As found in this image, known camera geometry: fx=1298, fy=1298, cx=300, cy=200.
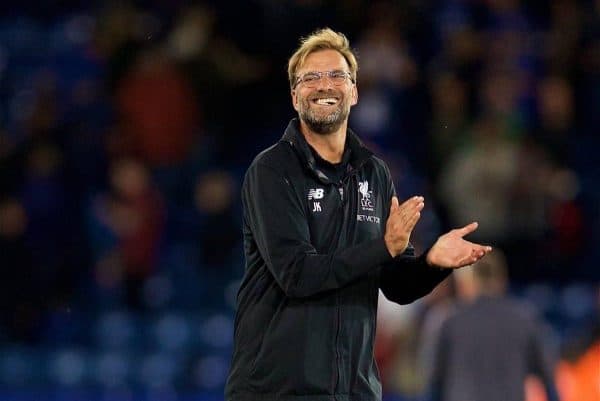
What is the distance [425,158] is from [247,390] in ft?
21.3

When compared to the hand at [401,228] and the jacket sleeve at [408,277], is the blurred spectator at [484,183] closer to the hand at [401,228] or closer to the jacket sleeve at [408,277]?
the jacket sleeve at [408,277]

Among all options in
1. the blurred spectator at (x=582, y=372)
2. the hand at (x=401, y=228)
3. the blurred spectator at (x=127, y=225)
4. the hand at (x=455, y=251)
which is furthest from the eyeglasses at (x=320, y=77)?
the blurred spectator at (x=127, y=225)

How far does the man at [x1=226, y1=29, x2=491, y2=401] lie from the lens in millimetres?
4086

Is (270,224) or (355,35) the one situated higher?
(355,35)

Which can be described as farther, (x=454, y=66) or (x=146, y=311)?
(x=454, y=66)

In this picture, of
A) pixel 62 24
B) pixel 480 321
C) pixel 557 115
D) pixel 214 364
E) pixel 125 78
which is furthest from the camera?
pixel 62 24

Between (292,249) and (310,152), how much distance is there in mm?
387

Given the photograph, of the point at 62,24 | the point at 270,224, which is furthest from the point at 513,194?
the point at 270,224

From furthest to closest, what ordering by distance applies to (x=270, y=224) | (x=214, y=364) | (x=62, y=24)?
(x=62, y=24) < (x=214, y=364) < (x=270, y=224)

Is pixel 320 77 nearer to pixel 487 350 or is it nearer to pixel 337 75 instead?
pixel 337 75

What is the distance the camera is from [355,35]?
1130cm

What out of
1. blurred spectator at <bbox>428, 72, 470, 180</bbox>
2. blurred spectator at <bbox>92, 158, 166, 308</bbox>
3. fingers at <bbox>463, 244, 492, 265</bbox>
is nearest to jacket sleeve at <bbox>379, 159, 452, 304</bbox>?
fingers at <bbox>463, 244, 492, 265</bbox>

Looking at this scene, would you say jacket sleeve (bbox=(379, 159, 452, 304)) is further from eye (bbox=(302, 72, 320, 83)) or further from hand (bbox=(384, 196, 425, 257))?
eye (bbox=(302, 72, 320, 83))

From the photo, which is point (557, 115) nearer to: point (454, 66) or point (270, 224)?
point (454, 66)
